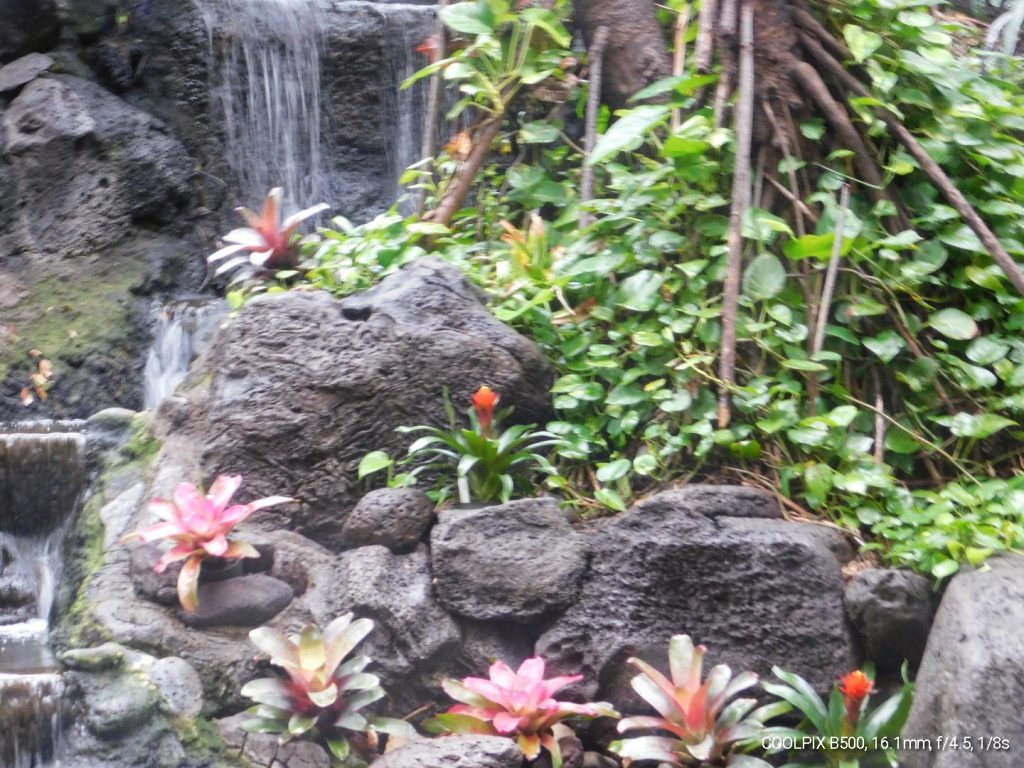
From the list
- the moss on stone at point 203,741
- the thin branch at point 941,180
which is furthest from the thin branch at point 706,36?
the moss on stone at point 203,741

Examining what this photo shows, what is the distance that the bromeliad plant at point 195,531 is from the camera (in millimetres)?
3455

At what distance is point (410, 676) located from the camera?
11.1 ft

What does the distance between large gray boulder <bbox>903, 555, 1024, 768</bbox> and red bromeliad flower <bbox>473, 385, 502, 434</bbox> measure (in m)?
1.65

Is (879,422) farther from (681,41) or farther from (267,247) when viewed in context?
(267,247)

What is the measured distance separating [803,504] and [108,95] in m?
6.39

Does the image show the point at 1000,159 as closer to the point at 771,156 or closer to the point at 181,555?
the point at 771,156

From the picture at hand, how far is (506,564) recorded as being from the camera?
3410 mm

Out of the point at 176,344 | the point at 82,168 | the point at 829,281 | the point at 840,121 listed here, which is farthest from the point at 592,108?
the point at 82,168

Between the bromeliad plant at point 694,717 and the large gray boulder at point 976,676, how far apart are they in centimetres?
42

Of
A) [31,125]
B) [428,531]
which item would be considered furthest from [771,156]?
[31,125]

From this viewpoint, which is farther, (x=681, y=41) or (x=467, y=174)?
(x=467, y=174)

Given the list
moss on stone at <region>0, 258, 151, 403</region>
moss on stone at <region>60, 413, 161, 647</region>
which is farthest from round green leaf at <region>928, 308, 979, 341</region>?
moss on stone at <region>0, 258, 151, 403</region>

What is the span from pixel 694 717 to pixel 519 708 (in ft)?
1.73

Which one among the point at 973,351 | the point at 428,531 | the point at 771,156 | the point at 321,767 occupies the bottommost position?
the point at 321,767
